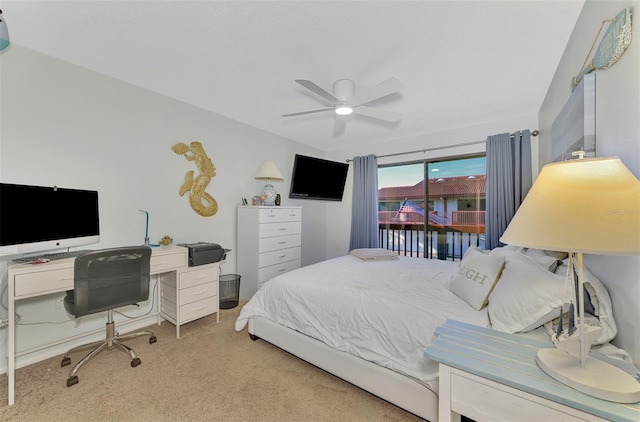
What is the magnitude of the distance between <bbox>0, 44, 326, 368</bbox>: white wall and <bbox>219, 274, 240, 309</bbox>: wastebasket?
5.5 inches

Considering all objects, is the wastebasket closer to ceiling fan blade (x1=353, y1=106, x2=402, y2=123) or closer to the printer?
the printer

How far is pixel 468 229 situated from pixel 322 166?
254 cm

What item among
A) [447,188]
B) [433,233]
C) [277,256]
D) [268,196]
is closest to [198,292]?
[277,256]

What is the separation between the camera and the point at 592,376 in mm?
830

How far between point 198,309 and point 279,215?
1574 millimetres

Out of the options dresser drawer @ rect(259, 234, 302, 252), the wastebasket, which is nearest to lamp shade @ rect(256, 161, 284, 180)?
dresser drawer @ rect(259, 234, 302, 252)

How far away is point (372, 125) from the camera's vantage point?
11.8 feet

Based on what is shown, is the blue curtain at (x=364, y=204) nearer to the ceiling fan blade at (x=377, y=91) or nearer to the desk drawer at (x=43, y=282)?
the ceiling fan blade at (x=377, y=91)

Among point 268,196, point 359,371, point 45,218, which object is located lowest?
point 359,371

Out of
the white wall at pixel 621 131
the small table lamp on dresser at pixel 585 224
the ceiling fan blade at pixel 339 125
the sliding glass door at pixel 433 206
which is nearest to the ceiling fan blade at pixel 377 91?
the ceiling fan blade at pixel 339 125

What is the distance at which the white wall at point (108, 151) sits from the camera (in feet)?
6.45

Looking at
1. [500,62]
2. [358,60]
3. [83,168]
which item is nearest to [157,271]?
[83,168]

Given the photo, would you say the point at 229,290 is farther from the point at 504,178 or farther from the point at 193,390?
the point at 504,178

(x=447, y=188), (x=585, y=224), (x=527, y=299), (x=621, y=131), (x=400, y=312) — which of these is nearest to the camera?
(x=585, y=224)
